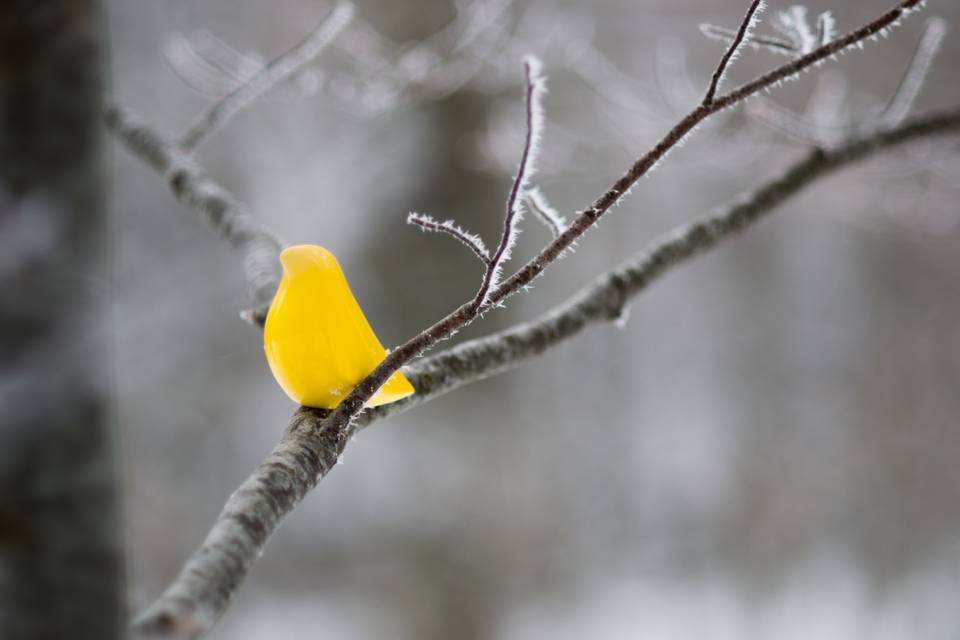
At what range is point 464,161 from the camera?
1.27 meters

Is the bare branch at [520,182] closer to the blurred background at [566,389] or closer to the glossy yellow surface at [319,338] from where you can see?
the glossy yellow surface at [319,338]

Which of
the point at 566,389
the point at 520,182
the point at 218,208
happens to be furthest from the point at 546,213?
the point at 566,389

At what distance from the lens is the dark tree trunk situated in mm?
161

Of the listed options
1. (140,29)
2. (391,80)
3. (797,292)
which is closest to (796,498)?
(797,292)

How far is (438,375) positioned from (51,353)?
0.11 m

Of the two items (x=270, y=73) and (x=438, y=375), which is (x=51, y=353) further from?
(x=270, y=73)

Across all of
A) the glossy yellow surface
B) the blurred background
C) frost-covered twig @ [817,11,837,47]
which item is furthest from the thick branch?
the blurred background

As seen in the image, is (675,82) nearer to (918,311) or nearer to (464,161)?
(464,161)

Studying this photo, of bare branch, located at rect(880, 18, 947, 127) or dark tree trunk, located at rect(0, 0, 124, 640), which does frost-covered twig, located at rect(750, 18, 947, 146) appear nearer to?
bare branch, located at rect(880, 18, 947, 127)

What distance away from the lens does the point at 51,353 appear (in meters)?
0.17

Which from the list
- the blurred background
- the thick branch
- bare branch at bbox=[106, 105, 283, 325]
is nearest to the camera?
the thick branch

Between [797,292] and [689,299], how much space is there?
0.19m

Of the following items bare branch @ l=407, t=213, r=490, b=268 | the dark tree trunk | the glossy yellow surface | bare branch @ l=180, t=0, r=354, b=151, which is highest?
bare branch @ l=180, t=0, r=354, b=151

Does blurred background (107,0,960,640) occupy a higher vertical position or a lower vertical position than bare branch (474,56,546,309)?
higher
